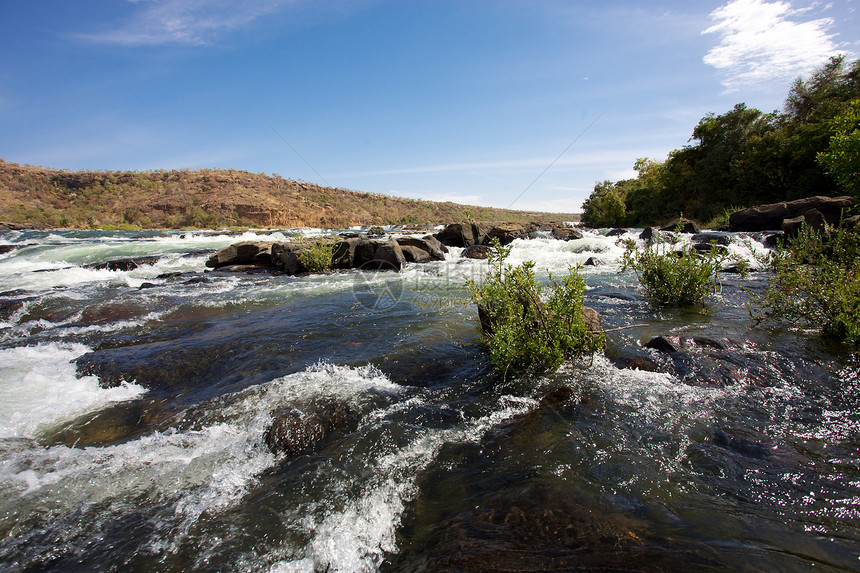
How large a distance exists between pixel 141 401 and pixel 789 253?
397 inches

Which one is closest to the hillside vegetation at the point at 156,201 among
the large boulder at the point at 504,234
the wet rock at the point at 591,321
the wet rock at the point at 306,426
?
the large boulder at the point at 504,234

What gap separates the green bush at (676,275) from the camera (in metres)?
7.32

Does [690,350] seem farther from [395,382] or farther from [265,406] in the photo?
[265,406]

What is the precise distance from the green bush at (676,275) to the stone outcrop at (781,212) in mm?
12899

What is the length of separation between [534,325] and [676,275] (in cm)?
440

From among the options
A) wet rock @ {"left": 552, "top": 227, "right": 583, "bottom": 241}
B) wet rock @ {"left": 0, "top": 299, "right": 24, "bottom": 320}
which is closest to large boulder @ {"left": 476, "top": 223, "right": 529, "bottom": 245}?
wet rock @ {"left": 552, "top": 227, "right": 583, "bottom": 241}

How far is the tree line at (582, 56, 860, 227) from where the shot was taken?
80.0ft

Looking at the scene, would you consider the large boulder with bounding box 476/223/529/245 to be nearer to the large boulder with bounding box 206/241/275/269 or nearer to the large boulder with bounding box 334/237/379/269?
the large boulder with bounding box 334/237/379/269

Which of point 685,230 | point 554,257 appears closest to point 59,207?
point 554,257

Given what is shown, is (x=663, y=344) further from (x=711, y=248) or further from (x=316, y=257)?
(x=316, y=257)

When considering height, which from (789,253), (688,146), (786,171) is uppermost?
(688,146)

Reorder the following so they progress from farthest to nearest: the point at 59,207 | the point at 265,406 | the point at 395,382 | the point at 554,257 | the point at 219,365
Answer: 1. the point at 59,207
2. the point at 554,257
3. the point at 219,365
4. the point at 395,382
5. the point at 265,406

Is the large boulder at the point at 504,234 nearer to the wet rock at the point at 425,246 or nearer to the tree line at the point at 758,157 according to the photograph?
the wet rock at the point at 425,246

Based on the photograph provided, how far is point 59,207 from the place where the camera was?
178 ft
